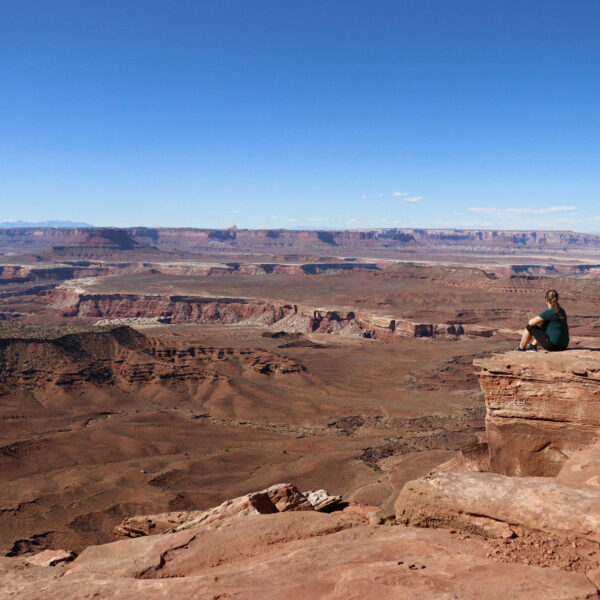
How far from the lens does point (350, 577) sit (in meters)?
7.29

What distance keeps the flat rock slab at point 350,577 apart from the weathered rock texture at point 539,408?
499 centimetres

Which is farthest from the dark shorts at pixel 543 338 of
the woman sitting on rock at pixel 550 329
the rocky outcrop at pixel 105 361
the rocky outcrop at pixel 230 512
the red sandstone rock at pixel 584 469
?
the rocky outcrop at pixel 105 361

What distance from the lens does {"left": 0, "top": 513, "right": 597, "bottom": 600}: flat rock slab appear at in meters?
6.64

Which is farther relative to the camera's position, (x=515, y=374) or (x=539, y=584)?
(x=515, y=374)

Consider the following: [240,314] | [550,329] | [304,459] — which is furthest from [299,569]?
[240,314]

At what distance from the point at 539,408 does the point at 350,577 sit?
7114mm

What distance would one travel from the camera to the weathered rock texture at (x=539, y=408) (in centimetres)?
1165

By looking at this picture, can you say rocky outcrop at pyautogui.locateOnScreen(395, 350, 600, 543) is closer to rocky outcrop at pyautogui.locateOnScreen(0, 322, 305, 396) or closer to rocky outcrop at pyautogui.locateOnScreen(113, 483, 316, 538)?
rocky outcrop at pyautogui.locateOnScreen(113, 483, 316, 538)

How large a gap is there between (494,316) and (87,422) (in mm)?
87717

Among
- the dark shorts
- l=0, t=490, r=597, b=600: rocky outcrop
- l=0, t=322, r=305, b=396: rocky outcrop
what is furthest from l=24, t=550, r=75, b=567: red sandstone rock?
l=0, t=322, r=305, b=396: rocky outcrop

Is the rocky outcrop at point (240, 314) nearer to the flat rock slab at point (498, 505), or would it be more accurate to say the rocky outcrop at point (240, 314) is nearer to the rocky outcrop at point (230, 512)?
the rocky outcrop at point (230, 512)

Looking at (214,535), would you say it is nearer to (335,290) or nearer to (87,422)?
(87,422)

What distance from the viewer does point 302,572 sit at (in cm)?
768

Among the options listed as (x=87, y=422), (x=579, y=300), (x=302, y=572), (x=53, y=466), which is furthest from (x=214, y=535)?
(x=579, y=300)
